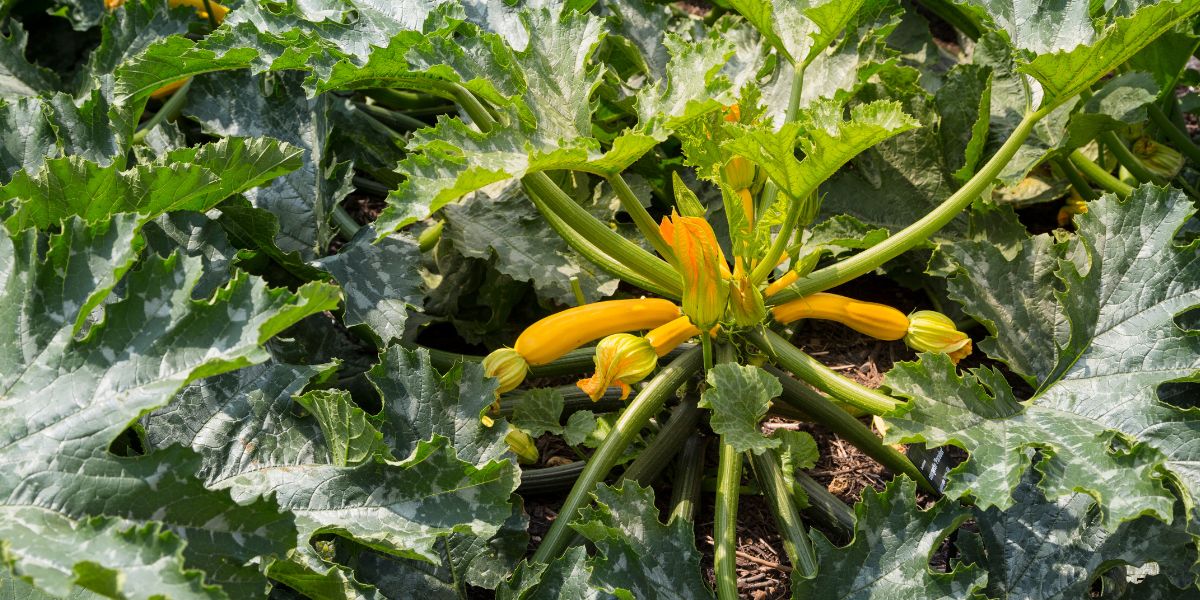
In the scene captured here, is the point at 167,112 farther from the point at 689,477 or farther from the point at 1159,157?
the point at 1159,157

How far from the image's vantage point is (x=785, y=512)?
6.35 ft

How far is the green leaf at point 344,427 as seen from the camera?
5.38 ft

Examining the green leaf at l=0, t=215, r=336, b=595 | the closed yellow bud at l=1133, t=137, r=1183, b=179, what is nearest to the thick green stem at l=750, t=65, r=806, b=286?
the green leaf at l=0, t=215, r=336, b=595

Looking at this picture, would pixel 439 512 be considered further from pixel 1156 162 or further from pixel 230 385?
pixel 1156 162

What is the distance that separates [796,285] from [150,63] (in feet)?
4.21

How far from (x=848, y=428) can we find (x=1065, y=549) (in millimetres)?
456

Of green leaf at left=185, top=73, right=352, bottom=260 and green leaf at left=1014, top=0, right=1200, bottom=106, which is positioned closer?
green leaf at left=1014, top=0, right=1200, bottom=106

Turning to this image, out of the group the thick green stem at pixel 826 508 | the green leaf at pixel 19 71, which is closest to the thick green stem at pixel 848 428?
the thick green stem at pixel 826 508

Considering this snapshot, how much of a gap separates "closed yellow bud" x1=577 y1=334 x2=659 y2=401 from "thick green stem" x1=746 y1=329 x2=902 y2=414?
239mm

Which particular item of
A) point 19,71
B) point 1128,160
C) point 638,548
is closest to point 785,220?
point 638,548

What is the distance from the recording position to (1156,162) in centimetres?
261

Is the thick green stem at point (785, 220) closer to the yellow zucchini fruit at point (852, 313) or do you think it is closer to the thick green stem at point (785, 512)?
the yellow zucchini fruit at point (852, 313)

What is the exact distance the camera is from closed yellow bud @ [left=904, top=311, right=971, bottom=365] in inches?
81.4

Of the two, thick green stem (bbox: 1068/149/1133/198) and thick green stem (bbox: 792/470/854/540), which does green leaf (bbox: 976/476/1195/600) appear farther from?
thick green stem (bbox: 1068/149/1133/198)
